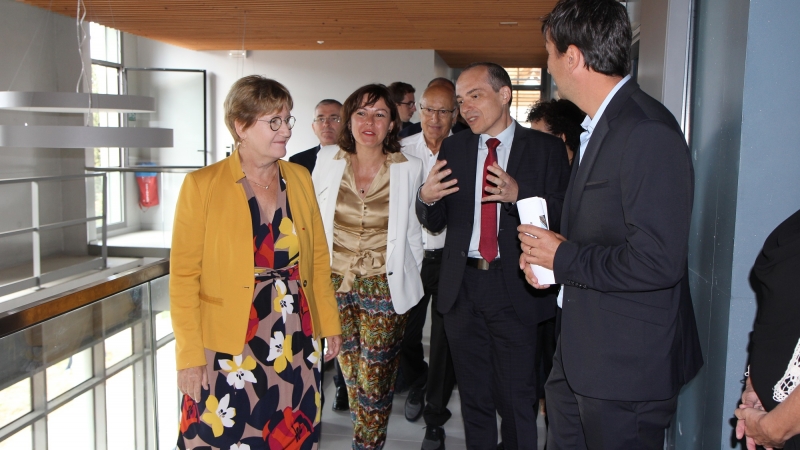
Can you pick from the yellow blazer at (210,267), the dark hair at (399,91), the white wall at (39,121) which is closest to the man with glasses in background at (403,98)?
the dark hair at (399,91)

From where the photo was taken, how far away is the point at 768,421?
146 cm

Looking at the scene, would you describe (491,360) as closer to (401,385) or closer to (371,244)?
(371,244)

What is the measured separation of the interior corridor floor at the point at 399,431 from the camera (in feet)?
12.1

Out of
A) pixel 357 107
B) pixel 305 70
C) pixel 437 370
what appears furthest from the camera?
pixel 305 70

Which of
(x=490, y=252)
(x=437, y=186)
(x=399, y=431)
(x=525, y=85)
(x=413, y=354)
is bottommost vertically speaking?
(x=399, y=431)

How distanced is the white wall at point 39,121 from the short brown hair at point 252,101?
26.4 ft

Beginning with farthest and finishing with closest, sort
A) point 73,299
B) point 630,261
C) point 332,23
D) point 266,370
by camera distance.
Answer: point 332,23 → point 73,299 → point 266,370 → point 630,261

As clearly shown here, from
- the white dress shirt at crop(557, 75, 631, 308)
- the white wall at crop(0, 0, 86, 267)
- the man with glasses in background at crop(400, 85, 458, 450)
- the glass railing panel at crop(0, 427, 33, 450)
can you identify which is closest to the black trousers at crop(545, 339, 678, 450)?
the white dress shirt at crop(557, 75, 631, 308)

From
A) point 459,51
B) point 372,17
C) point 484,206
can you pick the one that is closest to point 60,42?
point 372,17

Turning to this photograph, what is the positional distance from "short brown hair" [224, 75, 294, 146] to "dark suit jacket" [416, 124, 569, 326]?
2.78 ft

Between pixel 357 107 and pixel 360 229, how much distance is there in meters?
0.61

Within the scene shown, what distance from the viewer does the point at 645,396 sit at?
171 centimetres

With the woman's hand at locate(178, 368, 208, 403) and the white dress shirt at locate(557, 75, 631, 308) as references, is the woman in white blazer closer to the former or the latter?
the woman's hand at locate(178, 368, 208, 403)

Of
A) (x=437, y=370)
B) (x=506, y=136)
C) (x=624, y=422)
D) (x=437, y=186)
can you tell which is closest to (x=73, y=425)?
(x=437, y=370)
